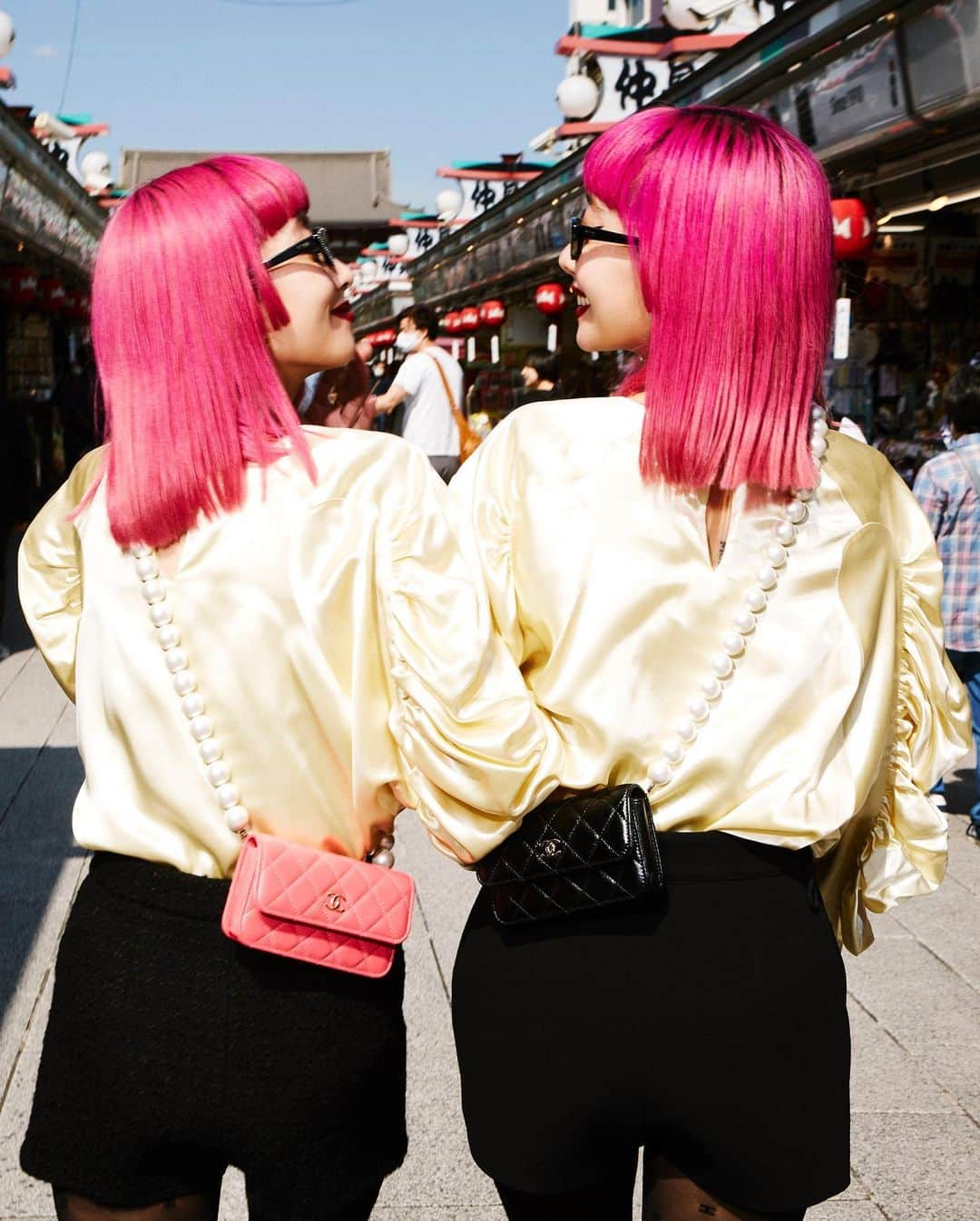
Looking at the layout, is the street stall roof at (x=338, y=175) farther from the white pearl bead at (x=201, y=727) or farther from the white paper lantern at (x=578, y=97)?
the white pearl bead at (x=201, y=727)

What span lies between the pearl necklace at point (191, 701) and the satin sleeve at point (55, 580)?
23 centimetres

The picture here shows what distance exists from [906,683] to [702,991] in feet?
1.73

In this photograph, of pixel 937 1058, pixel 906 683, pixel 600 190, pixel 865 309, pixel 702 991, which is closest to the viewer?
pixel 702 991

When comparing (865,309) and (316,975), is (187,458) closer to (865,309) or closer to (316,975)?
(316,975)

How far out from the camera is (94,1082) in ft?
5.14

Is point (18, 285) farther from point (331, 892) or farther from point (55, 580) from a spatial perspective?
point (331, 892)

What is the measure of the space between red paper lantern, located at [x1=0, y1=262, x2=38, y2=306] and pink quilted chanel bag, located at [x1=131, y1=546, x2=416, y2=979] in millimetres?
13099

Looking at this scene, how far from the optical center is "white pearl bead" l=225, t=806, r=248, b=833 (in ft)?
5.11

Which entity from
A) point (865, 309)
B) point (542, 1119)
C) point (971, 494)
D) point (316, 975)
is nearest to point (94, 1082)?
point (316, 975)

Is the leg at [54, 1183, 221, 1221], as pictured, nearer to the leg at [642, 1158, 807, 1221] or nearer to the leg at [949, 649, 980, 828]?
the leg at [642, 1158, 807, 1221]

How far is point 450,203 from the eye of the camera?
2122 centimetres

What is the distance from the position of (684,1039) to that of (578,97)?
10.2 meters

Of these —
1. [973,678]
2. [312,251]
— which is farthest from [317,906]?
[973,678]

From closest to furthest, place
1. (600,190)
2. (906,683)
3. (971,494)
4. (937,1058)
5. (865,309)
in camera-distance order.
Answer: (600,190) → (906,683) → (937,1058) → (971,494) → (865,309)
